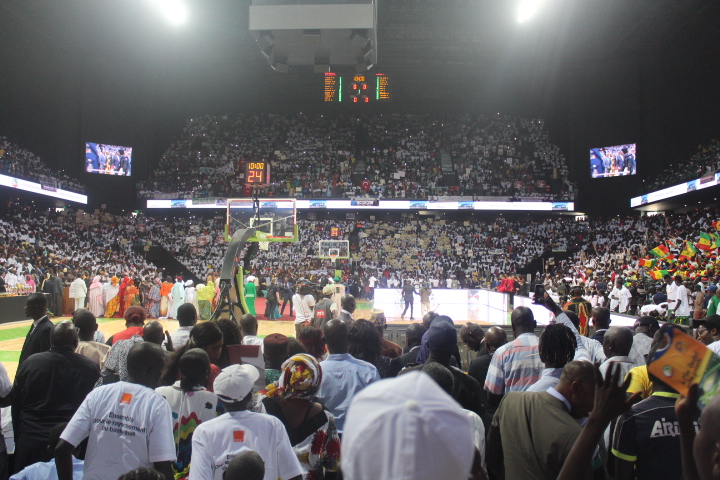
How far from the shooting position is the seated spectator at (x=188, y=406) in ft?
9.92

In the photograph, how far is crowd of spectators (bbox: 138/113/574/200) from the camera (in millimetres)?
33969

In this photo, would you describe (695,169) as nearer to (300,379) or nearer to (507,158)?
(507,158)

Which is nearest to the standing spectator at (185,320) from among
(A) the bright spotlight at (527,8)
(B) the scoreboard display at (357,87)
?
(B) the scoreboard display at (357,87)

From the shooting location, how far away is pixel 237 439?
8.05ft

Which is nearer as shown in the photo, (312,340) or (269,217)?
(312,340)

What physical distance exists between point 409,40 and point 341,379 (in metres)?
27.8

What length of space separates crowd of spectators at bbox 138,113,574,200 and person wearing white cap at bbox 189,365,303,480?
3135cm

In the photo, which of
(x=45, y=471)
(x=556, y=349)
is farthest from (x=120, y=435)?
(x=556, y=349)

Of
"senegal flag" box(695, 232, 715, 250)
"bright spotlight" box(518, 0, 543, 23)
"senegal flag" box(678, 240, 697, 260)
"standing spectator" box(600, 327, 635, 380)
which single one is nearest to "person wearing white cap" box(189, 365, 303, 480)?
"standing spectator" box(600, 327, 635, 380)

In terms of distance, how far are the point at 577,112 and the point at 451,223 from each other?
11.1 meters

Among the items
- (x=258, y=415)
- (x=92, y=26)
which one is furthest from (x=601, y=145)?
(x=258, y=415)

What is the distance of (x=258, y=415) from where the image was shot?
254cm

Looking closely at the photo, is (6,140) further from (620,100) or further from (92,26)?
(620,100)

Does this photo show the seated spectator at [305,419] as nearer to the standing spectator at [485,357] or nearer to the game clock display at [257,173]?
the standing spectator at [485,357]
